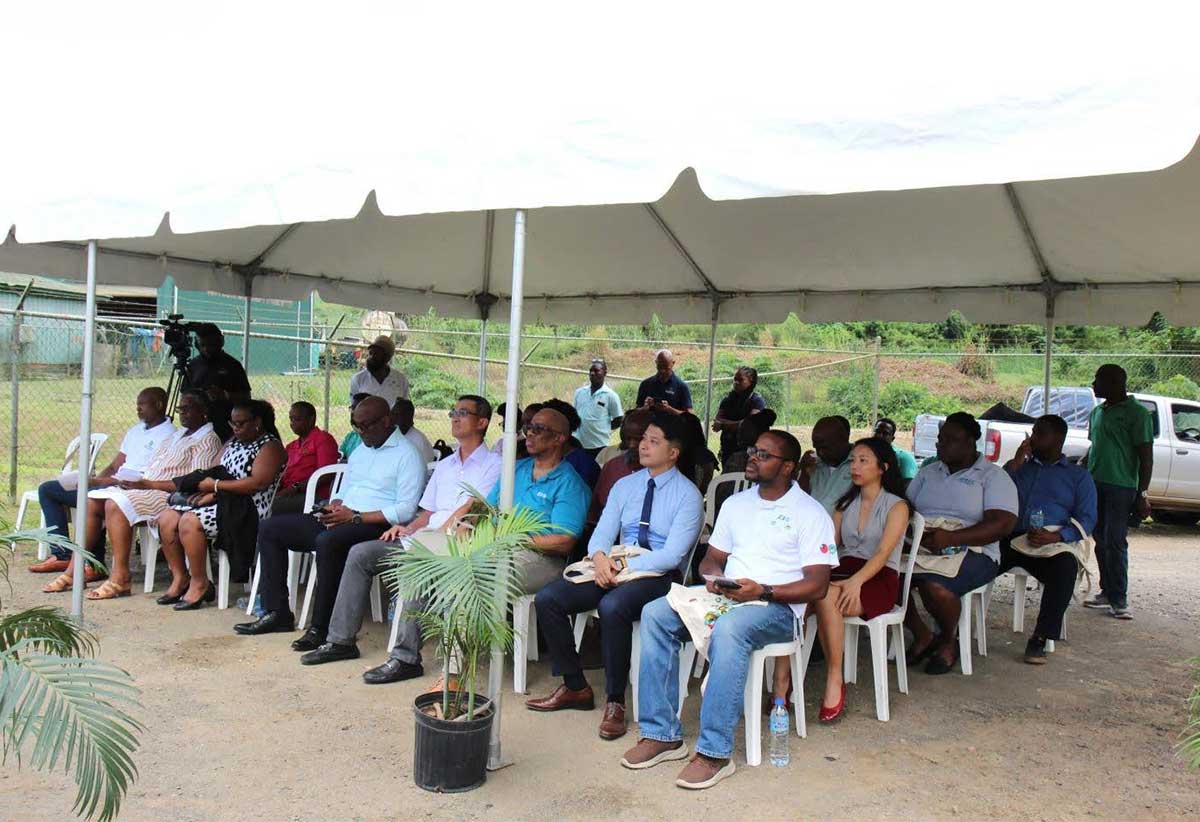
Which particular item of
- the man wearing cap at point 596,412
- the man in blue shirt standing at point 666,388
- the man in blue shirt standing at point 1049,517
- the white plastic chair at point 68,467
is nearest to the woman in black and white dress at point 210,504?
the white plastic chair at point 68,467

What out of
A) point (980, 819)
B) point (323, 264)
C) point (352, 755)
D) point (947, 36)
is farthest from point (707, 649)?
point (323, 264)

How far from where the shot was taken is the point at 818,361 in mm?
23969

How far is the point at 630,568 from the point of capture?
3.98 metres

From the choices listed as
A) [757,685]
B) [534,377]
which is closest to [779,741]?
[757,685]

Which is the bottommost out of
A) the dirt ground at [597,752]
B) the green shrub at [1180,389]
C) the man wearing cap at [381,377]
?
the dirt ground at [597,752]

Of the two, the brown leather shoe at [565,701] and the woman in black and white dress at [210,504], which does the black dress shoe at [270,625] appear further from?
the brown leather shoe at [565,701]

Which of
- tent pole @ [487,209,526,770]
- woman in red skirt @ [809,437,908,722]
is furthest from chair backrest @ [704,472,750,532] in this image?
tent pole @ [487,209,526,770]

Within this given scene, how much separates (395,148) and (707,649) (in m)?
2.29

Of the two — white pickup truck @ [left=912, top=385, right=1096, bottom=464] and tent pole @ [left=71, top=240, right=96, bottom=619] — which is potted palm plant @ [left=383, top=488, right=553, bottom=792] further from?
white pickup truck @ [left=912, top=385, right=1096, bottom=464]

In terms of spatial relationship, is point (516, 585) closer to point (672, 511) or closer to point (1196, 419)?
point (672, 511)

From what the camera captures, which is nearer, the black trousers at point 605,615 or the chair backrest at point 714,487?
the black trousers at point 605,615

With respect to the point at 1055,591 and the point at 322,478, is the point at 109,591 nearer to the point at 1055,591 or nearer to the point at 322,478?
the point at 322,478

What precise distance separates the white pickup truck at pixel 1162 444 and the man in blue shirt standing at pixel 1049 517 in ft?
14.2

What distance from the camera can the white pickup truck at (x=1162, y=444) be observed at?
998cm
